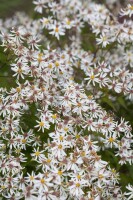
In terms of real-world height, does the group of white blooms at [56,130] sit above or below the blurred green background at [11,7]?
below

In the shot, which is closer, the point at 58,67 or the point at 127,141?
the point at 127,141

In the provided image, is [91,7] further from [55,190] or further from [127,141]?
[55,190]

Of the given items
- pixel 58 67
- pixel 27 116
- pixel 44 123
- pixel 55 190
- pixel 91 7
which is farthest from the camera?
pixel 91 7

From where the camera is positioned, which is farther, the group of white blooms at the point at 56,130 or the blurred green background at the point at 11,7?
the blurred green background at the point at 11,7

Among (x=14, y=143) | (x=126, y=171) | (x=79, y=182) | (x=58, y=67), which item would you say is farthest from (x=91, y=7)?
(x=79, y=182)

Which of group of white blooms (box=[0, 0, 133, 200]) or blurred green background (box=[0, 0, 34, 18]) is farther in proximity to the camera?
blurred green background (box=[0, 0, 34, 18])

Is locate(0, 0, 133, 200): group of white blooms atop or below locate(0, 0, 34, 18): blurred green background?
below

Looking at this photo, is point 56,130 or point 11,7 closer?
point 56,130

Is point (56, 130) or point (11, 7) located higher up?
point (11, 7)
